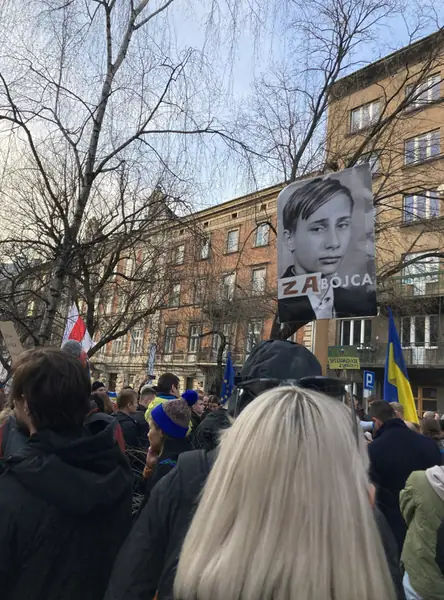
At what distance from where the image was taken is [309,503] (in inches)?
44.3

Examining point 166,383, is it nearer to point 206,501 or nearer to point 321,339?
point 321,339

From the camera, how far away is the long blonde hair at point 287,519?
105cm

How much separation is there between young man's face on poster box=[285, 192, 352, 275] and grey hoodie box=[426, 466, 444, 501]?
1.55m

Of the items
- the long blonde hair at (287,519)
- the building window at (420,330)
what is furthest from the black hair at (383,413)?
the building window at (420,330)

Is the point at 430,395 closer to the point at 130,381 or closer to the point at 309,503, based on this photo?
the point at 130,381

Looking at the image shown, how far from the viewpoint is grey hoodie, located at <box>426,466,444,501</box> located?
314 centimetres

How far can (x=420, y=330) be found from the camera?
26.7m

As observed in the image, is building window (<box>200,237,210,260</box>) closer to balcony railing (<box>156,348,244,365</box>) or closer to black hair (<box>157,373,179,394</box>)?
black hair (<box>157,373,179,394</box>)

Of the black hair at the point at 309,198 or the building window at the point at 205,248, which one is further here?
the building window at the point at 205,248

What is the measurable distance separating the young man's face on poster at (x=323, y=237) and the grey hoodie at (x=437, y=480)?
1.55 metres

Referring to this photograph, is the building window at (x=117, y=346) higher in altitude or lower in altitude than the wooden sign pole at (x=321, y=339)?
higher

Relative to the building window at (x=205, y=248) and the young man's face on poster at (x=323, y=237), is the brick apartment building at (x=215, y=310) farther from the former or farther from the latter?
the young man's face on poster at (x=323, y=237)

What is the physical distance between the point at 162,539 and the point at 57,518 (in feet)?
1.48

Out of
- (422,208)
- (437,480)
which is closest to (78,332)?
(437,480)
